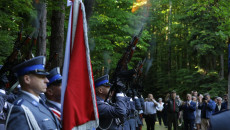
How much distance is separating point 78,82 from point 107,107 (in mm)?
1982

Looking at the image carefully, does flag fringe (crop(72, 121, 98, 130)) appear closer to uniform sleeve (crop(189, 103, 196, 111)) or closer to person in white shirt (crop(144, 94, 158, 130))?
uniform sleeve (crop(189, 103, 196, 111))

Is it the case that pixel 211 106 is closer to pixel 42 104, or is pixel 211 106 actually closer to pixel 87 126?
pixel 87 126

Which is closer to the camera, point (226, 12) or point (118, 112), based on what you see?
point (118, 112)

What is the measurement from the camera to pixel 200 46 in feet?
91.6

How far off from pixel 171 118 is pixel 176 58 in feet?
98.4

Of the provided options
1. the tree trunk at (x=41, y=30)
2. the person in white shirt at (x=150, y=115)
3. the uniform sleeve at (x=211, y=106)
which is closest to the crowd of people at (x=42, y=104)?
the tree trunk at (x=41, y=30)

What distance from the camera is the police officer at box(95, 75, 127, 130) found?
18.7ft

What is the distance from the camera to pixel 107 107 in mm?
5734

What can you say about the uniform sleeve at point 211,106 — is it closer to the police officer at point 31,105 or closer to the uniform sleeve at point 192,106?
the uniform sleeve at point 192,106

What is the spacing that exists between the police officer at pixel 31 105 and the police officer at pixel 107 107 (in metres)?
2.00

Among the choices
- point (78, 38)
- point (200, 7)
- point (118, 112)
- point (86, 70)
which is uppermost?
point (200, 7)

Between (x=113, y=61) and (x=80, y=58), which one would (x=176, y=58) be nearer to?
(x=113, y=61)

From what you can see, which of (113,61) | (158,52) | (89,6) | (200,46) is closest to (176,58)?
(158,52)

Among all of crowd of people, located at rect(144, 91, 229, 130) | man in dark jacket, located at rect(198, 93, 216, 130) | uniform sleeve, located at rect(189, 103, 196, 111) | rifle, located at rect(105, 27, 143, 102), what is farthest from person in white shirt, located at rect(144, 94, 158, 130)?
rifle, located at rect(105, 27, 143, 102)
